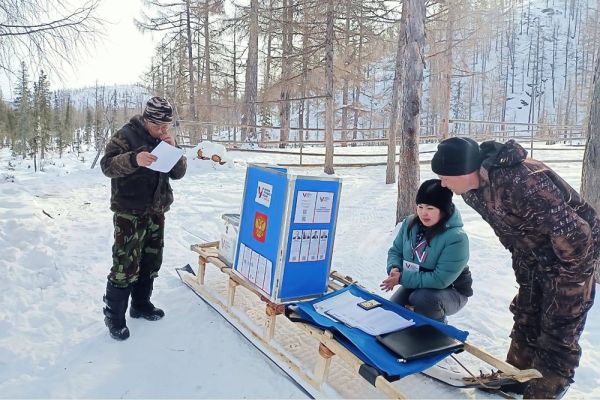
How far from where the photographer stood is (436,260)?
3088 millimetres

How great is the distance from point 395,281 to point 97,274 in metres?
3.05

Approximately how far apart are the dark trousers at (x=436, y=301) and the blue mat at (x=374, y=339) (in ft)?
0.75

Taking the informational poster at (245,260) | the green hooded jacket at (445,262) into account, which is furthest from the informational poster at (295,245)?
the green hooded jacket at (445,262)

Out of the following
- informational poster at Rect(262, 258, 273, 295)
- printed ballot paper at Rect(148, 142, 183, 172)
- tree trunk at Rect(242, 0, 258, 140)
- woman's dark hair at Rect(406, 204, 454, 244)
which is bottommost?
informational poster at Rect(262, 258, 273, 295)

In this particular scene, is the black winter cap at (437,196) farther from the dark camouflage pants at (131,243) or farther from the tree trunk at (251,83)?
the tree trunk at (251,83)

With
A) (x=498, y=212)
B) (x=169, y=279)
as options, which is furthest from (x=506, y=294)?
(x=169, y=279)

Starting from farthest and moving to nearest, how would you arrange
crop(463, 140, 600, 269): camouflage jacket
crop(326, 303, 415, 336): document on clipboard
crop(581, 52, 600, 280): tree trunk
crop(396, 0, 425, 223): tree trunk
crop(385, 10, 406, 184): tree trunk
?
crop(385, 10, 406, 184): tree trunk, crop(396, 0, 425, 223): tree trunk, crop(581, 52, 600, 280): tree trunk, crop(326, 303, 415, 336): document on clipboard, crop(463, 140, 600, 269): camouflage jacket

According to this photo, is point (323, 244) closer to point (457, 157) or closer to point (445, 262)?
point (445, 262)

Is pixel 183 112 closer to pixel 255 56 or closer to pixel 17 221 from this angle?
pixel 255 56

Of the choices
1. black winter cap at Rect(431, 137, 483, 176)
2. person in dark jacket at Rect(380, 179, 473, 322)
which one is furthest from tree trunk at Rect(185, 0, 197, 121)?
black winter cap at Rect(431, 137, 483, 176)

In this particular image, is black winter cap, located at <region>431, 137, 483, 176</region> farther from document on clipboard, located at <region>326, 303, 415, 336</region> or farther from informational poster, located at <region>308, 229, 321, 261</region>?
informational poster, located at <region>308, 229, 321, 261</region>

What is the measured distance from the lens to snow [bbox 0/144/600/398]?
Result: 2723mm

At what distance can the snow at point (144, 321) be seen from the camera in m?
2.72

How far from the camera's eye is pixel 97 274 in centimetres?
445
